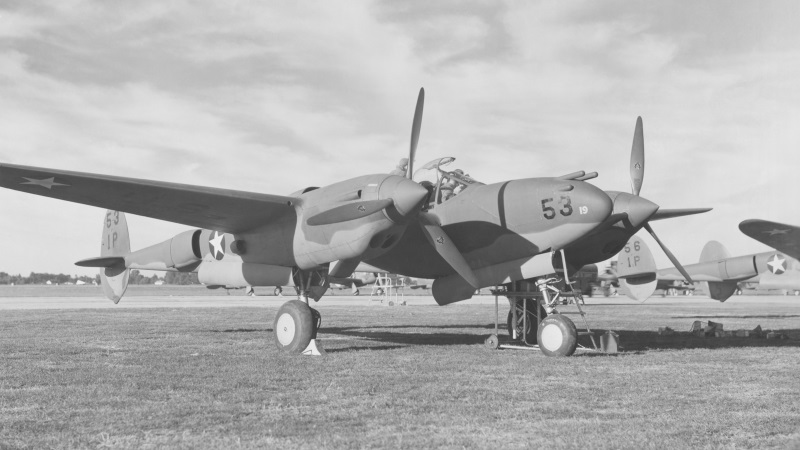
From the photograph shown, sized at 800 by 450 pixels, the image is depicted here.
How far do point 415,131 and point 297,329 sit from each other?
175 inches

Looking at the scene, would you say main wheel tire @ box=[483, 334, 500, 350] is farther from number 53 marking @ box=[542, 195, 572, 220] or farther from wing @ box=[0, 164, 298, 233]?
wing @ box=[0, 164, 298, 233]

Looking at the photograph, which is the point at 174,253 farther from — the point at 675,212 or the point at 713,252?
the point at 713,252

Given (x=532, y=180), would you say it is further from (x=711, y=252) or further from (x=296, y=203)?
(x=711, y=252)

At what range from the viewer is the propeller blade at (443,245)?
1258cm

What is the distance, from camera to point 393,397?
7.81 meters

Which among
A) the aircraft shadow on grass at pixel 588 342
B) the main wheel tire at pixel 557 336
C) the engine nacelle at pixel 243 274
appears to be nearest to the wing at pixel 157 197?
the engine nacelle at pixel 243 274

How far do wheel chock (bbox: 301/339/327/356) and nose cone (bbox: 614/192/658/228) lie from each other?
6310 millimetres

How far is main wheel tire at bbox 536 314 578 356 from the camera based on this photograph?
1203 cm

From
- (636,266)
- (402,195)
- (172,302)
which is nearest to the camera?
(402,195)

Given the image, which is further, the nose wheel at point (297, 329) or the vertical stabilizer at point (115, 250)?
the vertical stabilizer at point (115, 250)

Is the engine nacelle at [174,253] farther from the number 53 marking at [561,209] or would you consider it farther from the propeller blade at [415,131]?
the number 53 marking at [561,209]

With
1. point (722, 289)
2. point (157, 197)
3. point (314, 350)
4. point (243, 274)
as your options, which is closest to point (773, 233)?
point (314, 350)

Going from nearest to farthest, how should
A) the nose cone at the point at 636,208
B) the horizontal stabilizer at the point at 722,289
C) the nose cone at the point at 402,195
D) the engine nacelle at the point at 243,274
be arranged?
the nose cone at the point at 402,195
the nose cone at the point at 636,208
the engine nacelle at the point at 243,274
the horizontal stabilizer at the point at 722,289

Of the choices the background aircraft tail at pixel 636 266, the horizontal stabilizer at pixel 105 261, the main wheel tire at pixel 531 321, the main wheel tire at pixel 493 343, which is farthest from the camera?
the background aircraft tail at pixel 636 266
